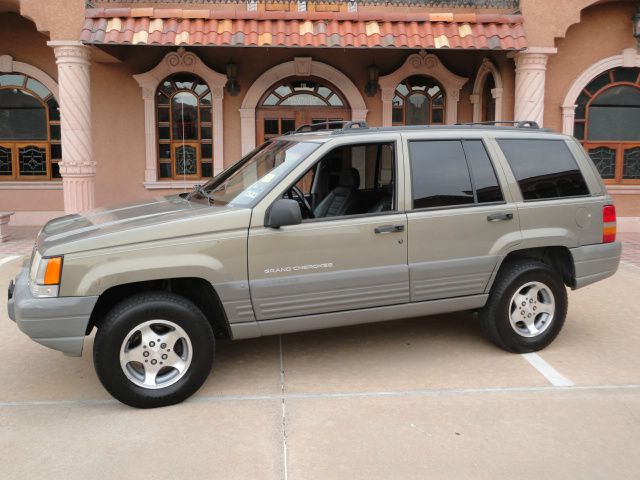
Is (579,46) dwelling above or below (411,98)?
above

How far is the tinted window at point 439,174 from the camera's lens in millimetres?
4762

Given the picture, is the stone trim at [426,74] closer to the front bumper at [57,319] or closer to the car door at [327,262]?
the car door at [327,262]

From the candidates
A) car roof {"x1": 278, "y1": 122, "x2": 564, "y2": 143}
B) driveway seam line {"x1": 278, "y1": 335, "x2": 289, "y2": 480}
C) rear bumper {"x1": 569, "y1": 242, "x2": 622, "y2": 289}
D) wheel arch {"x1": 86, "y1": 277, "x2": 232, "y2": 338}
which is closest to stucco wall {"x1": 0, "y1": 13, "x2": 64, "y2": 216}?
car roof {"x1": 278, "y1": 122, "x2": 564, "y2": 143}

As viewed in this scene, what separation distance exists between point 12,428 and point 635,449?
3769 mm

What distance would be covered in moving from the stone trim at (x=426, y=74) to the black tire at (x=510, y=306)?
7.87 meters

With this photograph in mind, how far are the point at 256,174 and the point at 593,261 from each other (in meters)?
2.94

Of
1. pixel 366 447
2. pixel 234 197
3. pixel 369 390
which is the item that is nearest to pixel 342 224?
pixel 234 197

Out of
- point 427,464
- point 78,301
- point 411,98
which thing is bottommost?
point 427,464

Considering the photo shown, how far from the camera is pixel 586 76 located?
11828mm

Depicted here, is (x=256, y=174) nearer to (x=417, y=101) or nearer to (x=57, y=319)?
(x=57, y=319)

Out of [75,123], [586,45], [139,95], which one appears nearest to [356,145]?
[75,123]

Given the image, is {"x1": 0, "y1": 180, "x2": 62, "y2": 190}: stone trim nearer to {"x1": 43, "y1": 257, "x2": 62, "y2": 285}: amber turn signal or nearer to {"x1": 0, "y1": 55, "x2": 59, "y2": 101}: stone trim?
{"x1": 0, "y1": 55, "x2": 59, "y2": 101}: stone trim

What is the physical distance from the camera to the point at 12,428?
152 inches

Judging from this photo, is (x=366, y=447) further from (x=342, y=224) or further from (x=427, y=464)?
(x=342, y=224)
